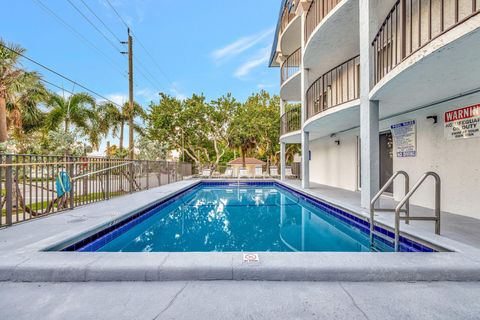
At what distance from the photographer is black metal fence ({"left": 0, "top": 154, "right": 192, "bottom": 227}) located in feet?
14.5

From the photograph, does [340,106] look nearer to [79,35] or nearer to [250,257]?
[250,257]

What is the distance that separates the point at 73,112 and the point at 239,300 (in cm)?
1923

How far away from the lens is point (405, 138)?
681cm

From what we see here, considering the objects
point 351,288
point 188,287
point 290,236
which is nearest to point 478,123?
point 290,236

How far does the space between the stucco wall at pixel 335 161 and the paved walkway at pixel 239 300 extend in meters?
7.72

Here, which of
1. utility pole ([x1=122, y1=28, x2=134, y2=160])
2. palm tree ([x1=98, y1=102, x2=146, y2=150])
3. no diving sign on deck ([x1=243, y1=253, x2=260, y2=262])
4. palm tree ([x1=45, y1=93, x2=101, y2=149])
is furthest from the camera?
palm tree ([x1=98, y1=102, x2=146, y2=150])

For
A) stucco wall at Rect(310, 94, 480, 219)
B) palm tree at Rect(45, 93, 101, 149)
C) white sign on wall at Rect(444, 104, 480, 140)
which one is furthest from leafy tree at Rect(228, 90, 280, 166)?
white sign on wall at Rect(444, 104, 480, 140)

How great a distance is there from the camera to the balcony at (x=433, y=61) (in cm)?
292

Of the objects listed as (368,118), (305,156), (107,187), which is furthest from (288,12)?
(107,187)

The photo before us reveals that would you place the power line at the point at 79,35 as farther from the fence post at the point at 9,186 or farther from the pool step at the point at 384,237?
the pool step at the point at 384,237

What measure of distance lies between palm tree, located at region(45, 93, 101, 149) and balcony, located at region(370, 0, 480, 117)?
60.4ft

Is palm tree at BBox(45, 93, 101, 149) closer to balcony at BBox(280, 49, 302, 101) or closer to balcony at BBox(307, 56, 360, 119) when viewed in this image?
balcony at BBox(280, 49, 302, 101)

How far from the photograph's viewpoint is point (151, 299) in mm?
2334

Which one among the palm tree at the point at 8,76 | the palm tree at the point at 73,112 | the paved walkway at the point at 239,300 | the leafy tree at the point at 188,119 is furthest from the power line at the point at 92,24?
the paved walkway at the point at 239,300
